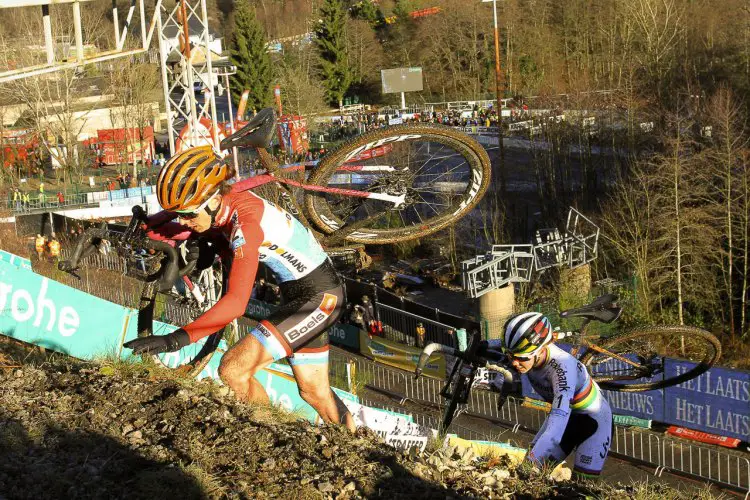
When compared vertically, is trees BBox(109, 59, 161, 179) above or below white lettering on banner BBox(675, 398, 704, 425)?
above

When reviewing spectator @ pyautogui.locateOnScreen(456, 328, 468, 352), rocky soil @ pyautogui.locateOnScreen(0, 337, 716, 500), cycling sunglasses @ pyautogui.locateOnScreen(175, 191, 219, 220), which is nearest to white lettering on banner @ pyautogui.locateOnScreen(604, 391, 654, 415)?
spectator @ pyautogui.locateOnScreen(456, 328, 468, 352)

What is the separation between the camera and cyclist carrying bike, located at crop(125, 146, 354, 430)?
205 inches

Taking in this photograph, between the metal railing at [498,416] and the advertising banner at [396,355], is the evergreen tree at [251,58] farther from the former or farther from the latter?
the metal railing at [498,416]

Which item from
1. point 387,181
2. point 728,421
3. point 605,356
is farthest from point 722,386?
point 387,181

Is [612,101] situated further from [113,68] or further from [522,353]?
[522,353]

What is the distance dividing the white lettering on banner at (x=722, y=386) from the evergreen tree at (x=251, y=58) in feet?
173

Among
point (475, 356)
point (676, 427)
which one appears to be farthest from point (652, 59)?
point (475, 356)

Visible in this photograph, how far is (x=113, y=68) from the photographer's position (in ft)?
174

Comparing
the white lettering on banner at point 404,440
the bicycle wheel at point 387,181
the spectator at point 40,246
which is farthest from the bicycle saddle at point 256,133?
the spectator at point 40,246

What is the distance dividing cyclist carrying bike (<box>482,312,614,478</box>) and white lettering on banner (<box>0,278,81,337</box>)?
4292 millimetres

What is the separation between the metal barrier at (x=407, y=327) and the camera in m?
19.5

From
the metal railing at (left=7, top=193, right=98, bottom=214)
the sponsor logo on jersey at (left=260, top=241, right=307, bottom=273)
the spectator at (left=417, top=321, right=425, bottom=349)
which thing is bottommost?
the spectator at (left=417, top=321, right=425, bottom=349)

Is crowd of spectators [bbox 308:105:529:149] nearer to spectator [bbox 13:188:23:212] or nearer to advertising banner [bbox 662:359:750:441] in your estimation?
spectator [bbox 13:188:23:212]

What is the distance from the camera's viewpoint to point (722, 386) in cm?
1451
